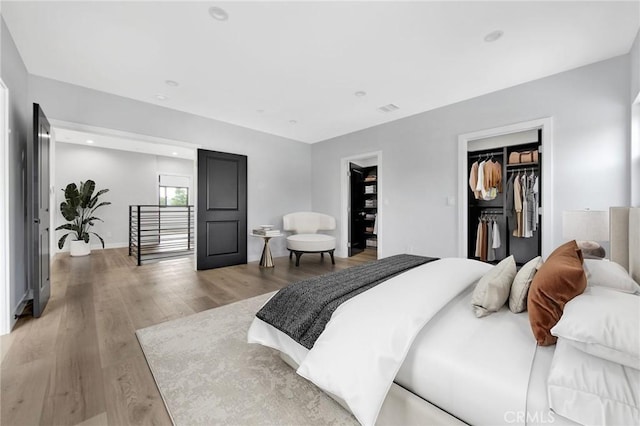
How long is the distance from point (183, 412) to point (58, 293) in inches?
117

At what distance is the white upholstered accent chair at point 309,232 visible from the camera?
4637 mm

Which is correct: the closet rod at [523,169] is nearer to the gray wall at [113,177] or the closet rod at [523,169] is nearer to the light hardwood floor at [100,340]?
the light hardwood floor at [100,340]

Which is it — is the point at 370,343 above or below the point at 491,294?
below

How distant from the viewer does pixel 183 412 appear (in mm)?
1295

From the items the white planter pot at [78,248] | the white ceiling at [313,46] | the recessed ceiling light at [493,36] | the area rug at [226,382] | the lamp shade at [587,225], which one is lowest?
the area rug at [226,382]

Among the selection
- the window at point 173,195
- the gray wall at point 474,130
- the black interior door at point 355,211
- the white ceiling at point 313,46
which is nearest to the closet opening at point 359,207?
the black interior door at point 355,211

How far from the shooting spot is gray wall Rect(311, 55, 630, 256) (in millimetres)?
2666

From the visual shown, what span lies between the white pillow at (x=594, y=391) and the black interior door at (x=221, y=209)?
14.5 feet

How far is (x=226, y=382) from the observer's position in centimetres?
152

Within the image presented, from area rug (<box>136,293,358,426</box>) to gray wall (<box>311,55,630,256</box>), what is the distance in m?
3.15

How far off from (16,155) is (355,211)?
5047 mm

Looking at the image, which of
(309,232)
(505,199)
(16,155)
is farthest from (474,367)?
(309,232)

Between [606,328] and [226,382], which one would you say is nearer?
[606,328]

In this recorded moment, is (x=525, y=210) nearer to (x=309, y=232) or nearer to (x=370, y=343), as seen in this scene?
(x=309, y=232)
